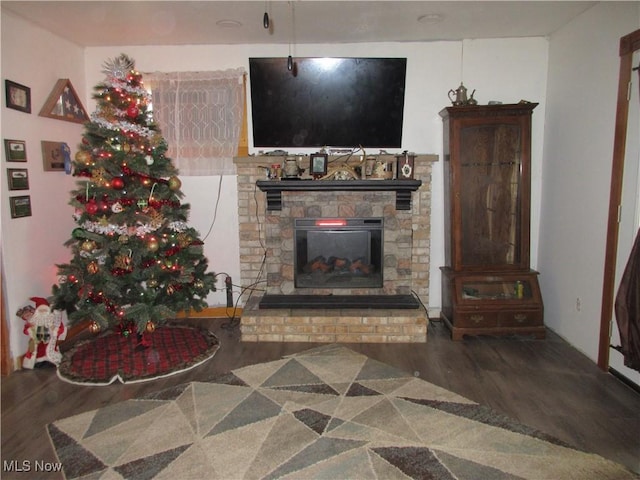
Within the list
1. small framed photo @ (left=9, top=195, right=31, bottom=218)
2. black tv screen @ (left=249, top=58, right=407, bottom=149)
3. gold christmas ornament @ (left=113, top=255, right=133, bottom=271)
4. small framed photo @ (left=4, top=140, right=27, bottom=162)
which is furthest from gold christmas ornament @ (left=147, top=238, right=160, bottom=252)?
black tv screen @ (left=249, top=58, right=407, bottom=149)

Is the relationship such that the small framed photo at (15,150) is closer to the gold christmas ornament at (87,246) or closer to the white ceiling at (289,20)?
the gold christmas ornament at (87,246)

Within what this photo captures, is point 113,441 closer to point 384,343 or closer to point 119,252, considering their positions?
point 119,252

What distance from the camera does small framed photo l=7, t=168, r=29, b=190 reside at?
307 cm

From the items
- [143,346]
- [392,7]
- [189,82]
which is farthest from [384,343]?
[189,82]

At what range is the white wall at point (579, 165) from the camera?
2.97 m

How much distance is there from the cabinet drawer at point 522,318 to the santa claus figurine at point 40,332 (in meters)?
3.43

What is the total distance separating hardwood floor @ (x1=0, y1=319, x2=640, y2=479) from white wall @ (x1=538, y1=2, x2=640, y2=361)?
0.35 metres

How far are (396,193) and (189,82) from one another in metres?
2.09

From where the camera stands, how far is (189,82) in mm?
3947

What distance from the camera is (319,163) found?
12.6ft

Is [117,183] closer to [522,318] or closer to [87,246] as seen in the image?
[87,246]

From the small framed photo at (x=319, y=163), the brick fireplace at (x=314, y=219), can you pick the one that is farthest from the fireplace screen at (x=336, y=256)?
the small framed photo at (x=319, y=163)

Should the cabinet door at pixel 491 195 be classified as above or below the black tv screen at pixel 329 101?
below

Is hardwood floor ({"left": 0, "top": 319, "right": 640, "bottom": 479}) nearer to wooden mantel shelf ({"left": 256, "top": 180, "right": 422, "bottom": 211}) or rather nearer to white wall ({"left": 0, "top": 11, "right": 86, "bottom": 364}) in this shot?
white wall ({"left": 0, "top": 11, "right": 86, "bottom": 364})
